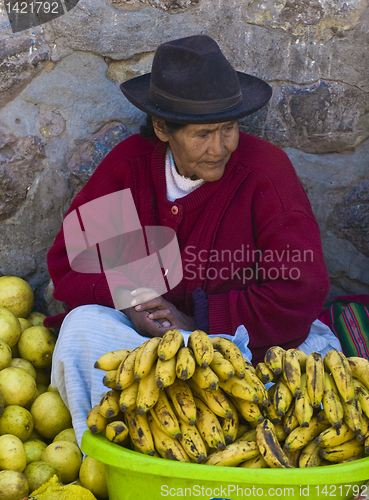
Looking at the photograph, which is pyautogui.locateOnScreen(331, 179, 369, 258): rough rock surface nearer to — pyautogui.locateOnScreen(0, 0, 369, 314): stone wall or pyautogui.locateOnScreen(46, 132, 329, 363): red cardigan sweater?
pyautogui.locateOnScreen(0, 0, 369, 314): stone wall

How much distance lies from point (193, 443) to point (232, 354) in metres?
0.32

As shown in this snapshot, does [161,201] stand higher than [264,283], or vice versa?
[161,201]

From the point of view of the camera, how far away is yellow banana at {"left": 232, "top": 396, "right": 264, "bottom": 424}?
1756mm

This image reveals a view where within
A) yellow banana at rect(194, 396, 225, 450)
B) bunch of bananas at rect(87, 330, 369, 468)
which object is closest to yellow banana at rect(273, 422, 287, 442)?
bunch of bananas at rect(87, 330, 369, 468)

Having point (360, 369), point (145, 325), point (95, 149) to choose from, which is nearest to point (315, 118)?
point (95, 149)

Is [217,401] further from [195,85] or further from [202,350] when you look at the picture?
[195,85]

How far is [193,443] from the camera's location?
1.69m

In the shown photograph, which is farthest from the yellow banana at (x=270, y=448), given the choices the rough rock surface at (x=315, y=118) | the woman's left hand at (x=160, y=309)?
the rough rock surface at (x=315, y=118)

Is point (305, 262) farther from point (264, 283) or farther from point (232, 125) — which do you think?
point (232, 125)

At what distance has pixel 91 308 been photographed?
8.24 feet

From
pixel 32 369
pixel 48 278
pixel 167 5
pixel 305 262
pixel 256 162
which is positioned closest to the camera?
pixel 305 262

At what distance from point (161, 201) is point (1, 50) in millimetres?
1385

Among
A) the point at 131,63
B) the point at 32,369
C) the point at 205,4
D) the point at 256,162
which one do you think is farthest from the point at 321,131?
the point at 32,369

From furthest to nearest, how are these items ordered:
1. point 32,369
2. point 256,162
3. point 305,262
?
point 32,369
point 256,162
point 305,262
